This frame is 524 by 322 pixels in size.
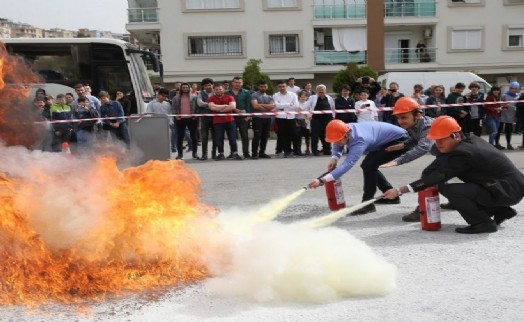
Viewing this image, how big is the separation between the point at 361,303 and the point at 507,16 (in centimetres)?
3594

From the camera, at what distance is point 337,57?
3441 centimetres

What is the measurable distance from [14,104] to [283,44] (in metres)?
29.9

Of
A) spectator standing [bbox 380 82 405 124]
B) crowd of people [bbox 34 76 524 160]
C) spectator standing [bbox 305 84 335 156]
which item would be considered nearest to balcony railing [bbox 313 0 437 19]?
spectator standing [bbox 380 82 405 124]

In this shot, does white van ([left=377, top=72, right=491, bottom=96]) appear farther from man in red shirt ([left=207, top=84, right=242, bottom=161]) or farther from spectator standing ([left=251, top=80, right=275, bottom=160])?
man in red shirt ([left=207, top=84, right=242, bottom=161])

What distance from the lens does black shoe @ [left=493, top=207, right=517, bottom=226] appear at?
572cm

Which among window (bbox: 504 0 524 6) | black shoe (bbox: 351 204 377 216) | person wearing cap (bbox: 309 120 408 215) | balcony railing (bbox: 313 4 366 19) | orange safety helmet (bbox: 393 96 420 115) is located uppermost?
window (bbox: 504 0 524 6)

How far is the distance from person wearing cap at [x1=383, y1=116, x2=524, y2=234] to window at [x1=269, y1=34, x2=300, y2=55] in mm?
28789

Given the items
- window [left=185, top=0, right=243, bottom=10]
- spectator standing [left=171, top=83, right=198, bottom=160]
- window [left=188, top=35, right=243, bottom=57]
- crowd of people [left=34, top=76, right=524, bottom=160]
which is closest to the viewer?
crowd of people [left=34, top=76, right=524, bottom=160]

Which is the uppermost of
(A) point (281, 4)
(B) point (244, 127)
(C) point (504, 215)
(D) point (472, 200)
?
(A) point (281, 4)

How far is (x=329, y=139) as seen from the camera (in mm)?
6199

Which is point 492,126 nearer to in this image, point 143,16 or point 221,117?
point 221,117

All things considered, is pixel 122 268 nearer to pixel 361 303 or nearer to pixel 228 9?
pixel 361 303

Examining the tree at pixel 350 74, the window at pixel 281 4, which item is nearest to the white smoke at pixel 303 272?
the tree at pixel 350 74

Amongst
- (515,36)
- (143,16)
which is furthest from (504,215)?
(515,36)
